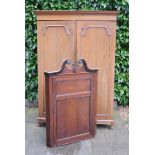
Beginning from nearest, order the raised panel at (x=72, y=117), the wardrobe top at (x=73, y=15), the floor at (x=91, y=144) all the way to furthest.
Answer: the floor at (x=91, y=144) → the raised panel at (x=72, y=117) → the wardrobe top at (x=73, y=15)

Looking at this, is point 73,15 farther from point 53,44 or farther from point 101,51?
point 101,51

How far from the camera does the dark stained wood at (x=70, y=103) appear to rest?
2.60 m

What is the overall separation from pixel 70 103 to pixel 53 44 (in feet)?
2.52

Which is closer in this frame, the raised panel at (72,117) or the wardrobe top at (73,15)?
the raised panel at (72,117)

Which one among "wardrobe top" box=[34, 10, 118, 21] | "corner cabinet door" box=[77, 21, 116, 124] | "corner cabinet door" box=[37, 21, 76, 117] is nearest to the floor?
"corner cabinet door" box=[77, 21, 116, 124]

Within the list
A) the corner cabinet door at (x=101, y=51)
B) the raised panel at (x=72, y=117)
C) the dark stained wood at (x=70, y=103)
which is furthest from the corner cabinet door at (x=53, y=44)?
the raised panel at (x=72, y=117)

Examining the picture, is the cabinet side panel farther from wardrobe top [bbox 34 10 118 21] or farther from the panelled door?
the panelled door

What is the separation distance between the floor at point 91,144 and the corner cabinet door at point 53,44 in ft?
1.58

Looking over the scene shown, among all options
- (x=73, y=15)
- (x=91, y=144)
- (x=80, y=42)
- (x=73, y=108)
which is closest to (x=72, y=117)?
(x=73, y=108)

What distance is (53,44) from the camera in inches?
120

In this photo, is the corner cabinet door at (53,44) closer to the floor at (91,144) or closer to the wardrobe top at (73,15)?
the wardrobe top at (73,15)
